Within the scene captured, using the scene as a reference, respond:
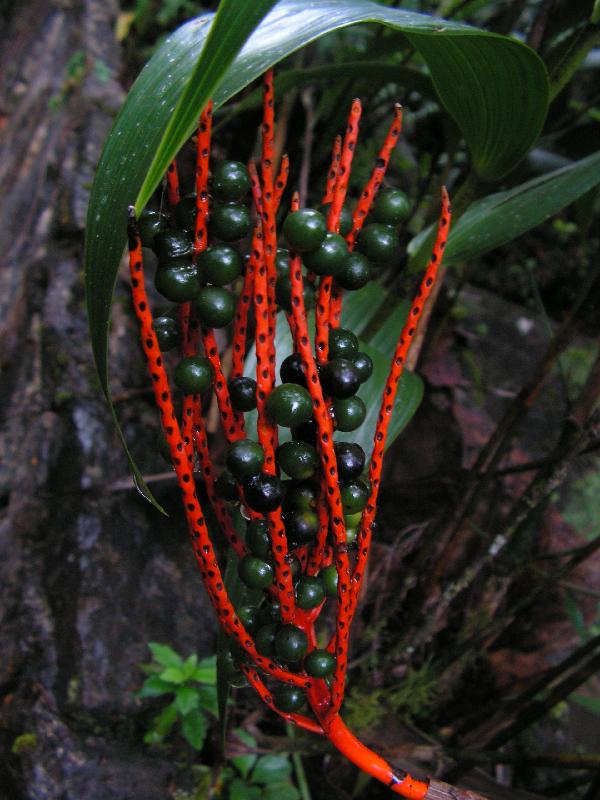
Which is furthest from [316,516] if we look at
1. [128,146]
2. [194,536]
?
[128,146]

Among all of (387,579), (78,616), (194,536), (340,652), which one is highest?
(194,536)

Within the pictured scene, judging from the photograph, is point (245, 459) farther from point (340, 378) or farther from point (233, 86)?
point (233, 86)

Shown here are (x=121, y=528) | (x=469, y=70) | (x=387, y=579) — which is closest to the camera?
(x=469, y=70)

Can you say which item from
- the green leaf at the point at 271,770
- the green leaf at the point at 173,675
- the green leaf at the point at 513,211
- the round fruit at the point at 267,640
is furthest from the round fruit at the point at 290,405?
the green leaf at the point at 271,770

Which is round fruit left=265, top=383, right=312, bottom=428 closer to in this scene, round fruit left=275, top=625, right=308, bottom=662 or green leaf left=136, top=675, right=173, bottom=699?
round fruit left=275, top=625, right=308, bottom=662

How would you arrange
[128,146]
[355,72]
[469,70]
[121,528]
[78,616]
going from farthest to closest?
[121,528]
[78,616]
[355,72]
[469,70]
[128,146]

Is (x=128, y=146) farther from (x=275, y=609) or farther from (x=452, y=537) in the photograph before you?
(x=452, y=537)
